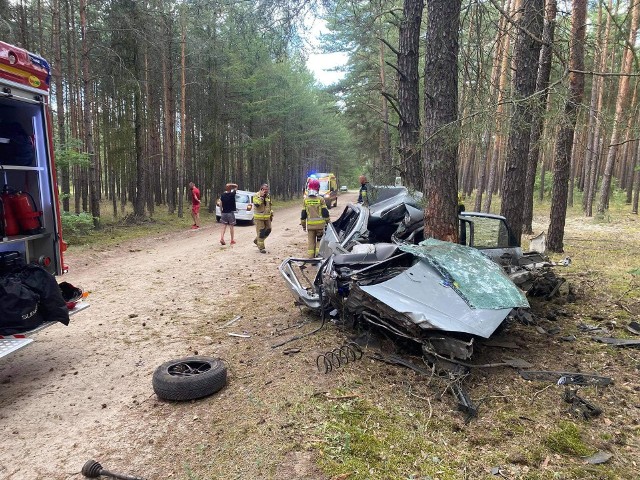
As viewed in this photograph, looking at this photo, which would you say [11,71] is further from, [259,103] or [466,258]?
[259,103]

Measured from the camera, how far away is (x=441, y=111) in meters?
5.84

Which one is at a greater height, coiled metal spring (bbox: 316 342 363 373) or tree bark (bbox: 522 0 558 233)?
tree bark (bbox: 522 0 558 233)

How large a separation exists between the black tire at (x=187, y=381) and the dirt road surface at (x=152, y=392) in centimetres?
9

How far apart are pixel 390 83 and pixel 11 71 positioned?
922 inches

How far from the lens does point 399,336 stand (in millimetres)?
4660

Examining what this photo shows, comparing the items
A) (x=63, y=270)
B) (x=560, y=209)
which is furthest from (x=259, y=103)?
(x=63, y=270)

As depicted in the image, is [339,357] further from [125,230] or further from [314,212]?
[125,230]

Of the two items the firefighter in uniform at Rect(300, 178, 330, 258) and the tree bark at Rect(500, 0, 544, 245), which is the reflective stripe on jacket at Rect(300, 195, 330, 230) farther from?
the tree bark at Rect(500, 0, 544, 245)

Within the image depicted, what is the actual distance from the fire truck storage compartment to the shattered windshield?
459 cm

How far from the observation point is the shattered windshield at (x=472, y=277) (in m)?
4.32

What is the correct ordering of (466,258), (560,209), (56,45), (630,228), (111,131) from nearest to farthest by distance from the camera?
1. (466,258)
2. (560,209)
3. (56,45)
4. (630,228)
5. (111,131)

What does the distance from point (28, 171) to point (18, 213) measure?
649mm

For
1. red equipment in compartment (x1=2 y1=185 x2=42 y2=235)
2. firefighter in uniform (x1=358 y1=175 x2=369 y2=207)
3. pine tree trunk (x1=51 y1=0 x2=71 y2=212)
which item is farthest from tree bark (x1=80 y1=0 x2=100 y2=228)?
red equipment in compartment (x1=2 y1=185 x2=42 y2=235)

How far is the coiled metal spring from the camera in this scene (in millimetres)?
4477
